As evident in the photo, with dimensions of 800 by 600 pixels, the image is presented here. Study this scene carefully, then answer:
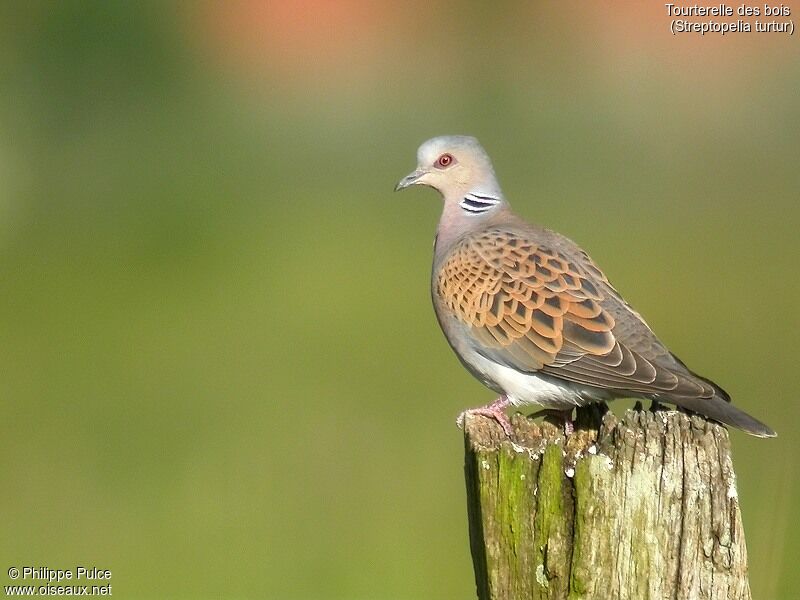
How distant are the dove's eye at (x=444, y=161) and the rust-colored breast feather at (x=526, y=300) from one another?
723 millimetres

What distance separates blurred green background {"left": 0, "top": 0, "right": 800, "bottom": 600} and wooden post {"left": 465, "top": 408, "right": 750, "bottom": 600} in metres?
1.47

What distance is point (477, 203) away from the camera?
220 inches

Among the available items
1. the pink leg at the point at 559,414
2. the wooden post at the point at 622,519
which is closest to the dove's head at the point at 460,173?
the pink leg at the point at 559,414

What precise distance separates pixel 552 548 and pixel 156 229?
430 inches

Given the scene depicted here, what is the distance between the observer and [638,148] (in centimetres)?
1450

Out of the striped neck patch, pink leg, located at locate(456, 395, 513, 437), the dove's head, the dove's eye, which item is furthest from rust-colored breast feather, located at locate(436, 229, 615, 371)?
the dove's eye

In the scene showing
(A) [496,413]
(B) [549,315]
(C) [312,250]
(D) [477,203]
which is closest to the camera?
(A) [496,413]

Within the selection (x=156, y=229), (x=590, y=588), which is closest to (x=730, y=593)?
(x=590, y=588)

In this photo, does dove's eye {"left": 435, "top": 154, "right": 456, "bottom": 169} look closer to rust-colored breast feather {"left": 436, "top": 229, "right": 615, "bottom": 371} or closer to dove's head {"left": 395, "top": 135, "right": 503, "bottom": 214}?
dove's head {"left": 395, "top": 135, "right": 503, "bottom": 214}

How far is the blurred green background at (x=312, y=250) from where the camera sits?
25.1 feet

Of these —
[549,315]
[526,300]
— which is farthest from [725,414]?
[526,300]

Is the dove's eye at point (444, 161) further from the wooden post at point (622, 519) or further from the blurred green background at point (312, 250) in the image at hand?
the wooden post at point (622, 519)

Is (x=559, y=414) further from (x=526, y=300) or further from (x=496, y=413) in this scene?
(x=496, y=413)

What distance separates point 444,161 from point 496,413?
5.83 ft
